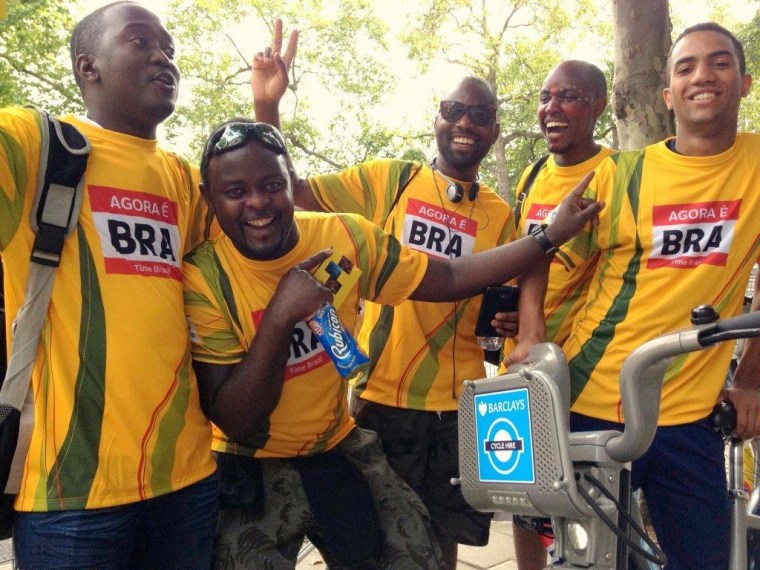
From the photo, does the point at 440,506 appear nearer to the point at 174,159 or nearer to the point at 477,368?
the point at 477,368

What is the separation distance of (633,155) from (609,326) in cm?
63

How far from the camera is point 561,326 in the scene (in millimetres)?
2918

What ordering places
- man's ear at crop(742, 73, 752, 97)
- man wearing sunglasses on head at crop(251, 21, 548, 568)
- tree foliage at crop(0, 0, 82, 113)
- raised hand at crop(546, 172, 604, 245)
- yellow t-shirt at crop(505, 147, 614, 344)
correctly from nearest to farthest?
raised hand at crop(546, 172, 604, 245) < man's ear at crop(742, 73, 752, 97) < yellow t-shirt at crop(505, 147, 614, 344) < man wearing sunglasses on head at crop(251, 21, 548, 568) < tree foliage at crop(0, 0, 82, 113)

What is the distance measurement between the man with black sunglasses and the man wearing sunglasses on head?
592 mm

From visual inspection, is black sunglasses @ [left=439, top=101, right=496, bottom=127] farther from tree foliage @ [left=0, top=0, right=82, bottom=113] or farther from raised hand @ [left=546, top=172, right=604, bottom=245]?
tree foliage @ [left=0, top=0, right=82, bottom=113]

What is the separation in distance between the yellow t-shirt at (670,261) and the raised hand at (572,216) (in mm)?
76

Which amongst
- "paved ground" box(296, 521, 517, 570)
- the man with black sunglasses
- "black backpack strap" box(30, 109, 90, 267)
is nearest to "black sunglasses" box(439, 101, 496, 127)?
the man with black sunglasses

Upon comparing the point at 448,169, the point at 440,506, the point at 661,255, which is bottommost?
the point at 440,506

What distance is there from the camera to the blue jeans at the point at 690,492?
232 centimetres

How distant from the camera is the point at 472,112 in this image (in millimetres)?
3248

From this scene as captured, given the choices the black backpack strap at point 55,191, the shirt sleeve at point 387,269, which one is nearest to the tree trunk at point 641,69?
the shirt sleeve at point 387,269

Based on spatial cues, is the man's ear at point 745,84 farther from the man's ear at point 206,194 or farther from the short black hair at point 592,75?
the man's ear at point 206,194

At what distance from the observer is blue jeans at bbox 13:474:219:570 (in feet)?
6.09

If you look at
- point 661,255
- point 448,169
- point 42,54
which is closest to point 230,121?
point 448,169
